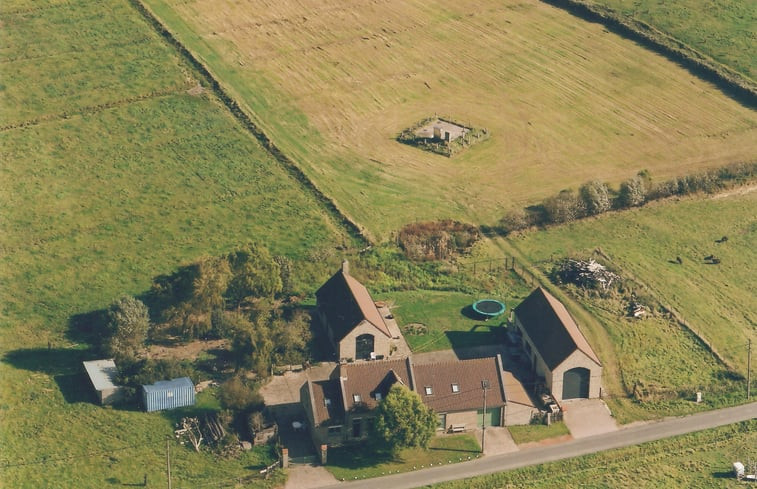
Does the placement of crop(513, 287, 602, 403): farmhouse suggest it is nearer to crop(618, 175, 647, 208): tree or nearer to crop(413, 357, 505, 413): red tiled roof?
crop(413, 357, 505, 413): red tiled roof

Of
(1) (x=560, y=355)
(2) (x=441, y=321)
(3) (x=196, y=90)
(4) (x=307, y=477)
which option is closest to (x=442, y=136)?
(3) (x=196, y=90)

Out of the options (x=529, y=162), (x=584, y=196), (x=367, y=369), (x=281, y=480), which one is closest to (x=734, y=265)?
(x=584, y=196)

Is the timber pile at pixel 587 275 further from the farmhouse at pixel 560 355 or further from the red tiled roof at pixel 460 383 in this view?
the red tiled roof at pixel 460 383

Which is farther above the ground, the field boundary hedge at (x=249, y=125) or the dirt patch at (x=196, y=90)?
the field boundary hedge at (x=249, y=125)

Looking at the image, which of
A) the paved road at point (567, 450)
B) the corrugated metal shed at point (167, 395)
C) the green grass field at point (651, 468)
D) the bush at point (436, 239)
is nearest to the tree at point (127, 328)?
the corrugated metal shed at point (167, 395)

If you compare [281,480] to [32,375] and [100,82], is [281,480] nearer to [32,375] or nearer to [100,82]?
[32,375]

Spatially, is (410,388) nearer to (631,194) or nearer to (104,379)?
(104,379)
